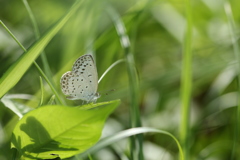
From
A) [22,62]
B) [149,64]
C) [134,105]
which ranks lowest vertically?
[149,64]

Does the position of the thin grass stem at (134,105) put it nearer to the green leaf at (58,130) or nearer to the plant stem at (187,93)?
the plant stem at (187,93)

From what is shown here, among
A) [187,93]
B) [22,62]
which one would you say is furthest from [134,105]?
[22,62]

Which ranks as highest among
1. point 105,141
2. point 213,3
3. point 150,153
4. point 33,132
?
point 33,132

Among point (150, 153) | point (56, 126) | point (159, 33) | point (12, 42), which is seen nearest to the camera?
point (56, 126)

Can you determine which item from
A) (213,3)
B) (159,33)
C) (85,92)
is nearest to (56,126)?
(85,92)

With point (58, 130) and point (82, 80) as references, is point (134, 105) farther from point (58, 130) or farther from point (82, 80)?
point (58, 130)

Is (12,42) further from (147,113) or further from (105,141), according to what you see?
(105,141)
